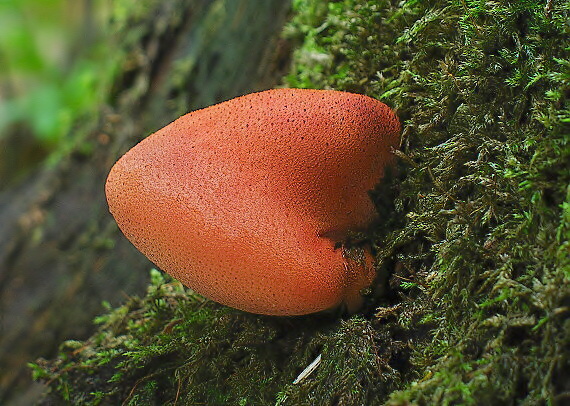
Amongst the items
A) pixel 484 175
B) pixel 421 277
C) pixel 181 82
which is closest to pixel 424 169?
pixel 484 175

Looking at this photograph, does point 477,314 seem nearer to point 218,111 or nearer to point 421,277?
point 421,277

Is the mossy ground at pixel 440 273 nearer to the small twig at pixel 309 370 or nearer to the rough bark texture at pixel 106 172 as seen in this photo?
the small twig at pixel 309 370

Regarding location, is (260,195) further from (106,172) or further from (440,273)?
(106,172)

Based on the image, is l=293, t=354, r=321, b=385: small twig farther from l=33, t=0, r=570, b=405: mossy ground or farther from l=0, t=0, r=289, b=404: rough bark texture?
l=0, t=0, r=289, b=404: rough bark texture

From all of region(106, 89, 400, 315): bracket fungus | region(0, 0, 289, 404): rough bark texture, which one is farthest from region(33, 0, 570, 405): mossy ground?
region(0, 0, 289, 404): rough bark texture

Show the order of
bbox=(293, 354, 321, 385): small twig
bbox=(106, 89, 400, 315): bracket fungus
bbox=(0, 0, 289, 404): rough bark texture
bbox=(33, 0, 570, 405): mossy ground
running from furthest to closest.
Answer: bbox=(0, 0, 289, 404): rough bark texture
bbox=(293, 354, 321, 385): small twig
bbox=(106, 89, 400, 315): bracket fungus
bbox=(33, 0, 570, 405): mossy ground

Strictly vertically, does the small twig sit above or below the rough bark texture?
above

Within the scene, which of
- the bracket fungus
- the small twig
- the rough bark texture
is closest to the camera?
the bracket fungus
